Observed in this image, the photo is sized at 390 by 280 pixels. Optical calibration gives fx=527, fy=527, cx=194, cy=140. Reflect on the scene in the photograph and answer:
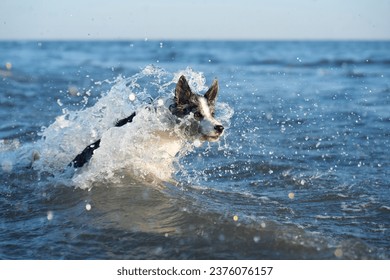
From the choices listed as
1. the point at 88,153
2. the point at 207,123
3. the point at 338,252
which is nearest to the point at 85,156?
the point at 88,153

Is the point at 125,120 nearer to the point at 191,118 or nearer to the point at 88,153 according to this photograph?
the point at 88,153

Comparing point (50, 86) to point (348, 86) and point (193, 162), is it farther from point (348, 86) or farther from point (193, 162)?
point (193, 162)

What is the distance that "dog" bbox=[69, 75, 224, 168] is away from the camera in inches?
257

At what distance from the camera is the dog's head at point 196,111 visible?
650 cm

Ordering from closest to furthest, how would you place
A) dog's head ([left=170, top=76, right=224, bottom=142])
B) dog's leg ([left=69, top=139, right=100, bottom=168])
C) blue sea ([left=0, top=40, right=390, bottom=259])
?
blue sea ([left=0, top=40, right=390, bottom=259]) → dog's head ([left=170, top=76, right=224, bottom=142]) → dog's leg ([left=69, top=139, right=100, bottom=168])

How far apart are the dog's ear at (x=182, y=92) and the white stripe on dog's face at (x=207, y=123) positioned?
17cm

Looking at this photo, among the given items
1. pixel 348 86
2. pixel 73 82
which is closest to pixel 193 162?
pixel 348 86

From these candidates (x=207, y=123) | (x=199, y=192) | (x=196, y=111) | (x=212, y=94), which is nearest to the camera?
(x=207, y=123)

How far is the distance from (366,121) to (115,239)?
897 cm

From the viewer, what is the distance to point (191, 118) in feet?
21.8

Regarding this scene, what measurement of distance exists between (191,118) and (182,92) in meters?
0.35

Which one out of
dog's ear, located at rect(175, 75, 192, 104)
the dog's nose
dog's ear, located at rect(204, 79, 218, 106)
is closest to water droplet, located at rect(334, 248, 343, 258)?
the dog's nose

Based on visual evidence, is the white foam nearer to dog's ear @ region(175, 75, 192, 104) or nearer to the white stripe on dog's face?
dog's ear @ region(175, 75, 192, 104)

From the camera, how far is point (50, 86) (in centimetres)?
2047
